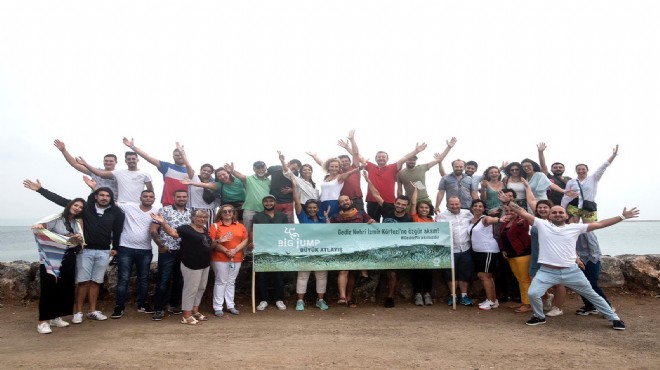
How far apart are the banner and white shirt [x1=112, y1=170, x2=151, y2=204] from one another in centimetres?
216

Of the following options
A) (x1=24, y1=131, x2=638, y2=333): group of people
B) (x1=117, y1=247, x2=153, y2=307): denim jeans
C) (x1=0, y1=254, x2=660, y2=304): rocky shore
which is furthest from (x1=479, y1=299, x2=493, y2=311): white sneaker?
(x1=117, y1=247, x2=153, y2=307): denim jeans

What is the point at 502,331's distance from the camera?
19.9ft

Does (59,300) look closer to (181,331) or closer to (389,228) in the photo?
(181,331)

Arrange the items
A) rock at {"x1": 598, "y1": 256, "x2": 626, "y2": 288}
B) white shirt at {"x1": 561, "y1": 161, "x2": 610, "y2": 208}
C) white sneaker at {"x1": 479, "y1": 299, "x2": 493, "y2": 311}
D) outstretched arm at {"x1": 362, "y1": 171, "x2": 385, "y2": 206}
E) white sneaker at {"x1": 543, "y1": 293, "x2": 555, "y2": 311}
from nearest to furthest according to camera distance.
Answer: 1. white sneaker at {"x1": 543, "y1": 293, "x2": 555, "y2": 311}
2. white sneaker at {"x1": 479, "y1": 299, "x2": 493, "y2": 311}
3. white shirt at {"x1": 561, "y1": 161, "x2": 610, "y2": 208}
4. outstretched arm at {"x1": 362, "y1": 171, "x2": 385, "y2": 206}
5. rock at {"x1": 598, "y1": 256, "x2": 626, "y2": 288}

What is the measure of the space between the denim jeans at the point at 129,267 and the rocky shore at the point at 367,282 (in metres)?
0.88

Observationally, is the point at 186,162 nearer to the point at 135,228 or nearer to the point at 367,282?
the point at 135,228

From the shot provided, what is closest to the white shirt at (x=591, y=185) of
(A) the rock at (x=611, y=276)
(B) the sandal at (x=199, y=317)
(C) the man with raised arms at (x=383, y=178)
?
(A) the rock at (x=611, y=276)

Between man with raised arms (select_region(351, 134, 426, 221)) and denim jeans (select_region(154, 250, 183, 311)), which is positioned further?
man with raised arms (select_region(351, 134, 426, 221))

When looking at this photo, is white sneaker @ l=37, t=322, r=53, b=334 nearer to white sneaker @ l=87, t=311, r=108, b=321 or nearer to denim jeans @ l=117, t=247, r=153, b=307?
white sneaker @ l=87, t=311, r=108, b=321

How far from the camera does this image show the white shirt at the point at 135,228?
695 cm

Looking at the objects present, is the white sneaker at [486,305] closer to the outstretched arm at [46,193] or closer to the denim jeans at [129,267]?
the denim jeans at [129,267]

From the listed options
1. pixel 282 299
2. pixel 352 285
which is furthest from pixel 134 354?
pixel 352 285

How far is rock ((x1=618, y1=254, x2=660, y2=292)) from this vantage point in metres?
8.50

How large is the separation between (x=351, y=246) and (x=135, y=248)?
352 centimetres
